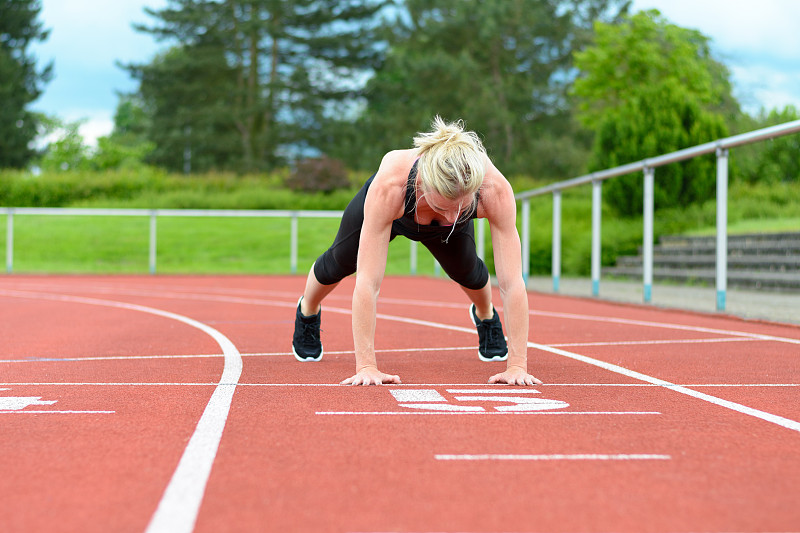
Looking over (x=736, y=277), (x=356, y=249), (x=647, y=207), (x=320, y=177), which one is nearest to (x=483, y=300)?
(x=356, y=249)

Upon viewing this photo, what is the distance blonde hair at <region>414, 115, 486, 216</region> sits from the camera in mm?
3895

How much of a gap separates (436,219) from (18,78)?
49329 mm

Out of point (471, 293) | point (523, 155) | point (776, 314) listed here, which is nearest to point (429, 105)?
point (523, 155)

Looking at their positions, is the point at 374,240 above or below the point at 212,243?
below

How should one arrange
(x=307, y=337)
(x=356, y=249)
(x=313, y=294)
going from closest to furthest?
(x=356, y=249) < (x=313, y=294) < (x=307, y=337)

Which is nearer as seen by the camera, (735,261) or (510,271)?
(510,271)

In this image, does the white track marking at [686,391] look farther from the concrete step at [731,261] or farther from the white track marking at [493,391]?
the concrete step at [731,261]

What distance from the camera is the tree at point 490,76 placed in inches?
1641

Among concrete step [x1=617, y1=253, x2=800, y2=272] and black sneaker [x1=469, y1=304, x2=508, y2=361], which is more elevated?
concrete step [x1=617, y1=253, x2=800, y2=272]

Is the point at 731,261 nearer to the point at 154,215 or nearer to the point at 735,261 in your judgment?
the point at 735,261

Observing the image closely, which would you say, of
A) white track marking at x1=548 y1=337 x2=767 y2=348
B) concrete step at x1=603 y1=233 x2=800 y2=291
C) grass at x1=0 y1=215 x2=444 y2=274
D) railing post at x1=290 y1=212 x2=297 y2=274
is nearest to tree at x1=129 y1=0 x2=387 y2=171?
grass at x1=0 y1=215 x2=444 y2=274

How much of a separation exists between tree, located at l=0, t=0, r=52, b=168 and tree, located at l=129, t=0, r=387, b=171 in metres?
8.65

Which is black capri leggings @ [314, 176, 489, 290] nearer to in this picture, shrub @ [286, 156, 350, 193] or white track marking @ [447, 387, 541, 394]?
white track marking @ [447, 387, 541, 394]

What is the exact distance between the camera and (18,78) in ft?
158
